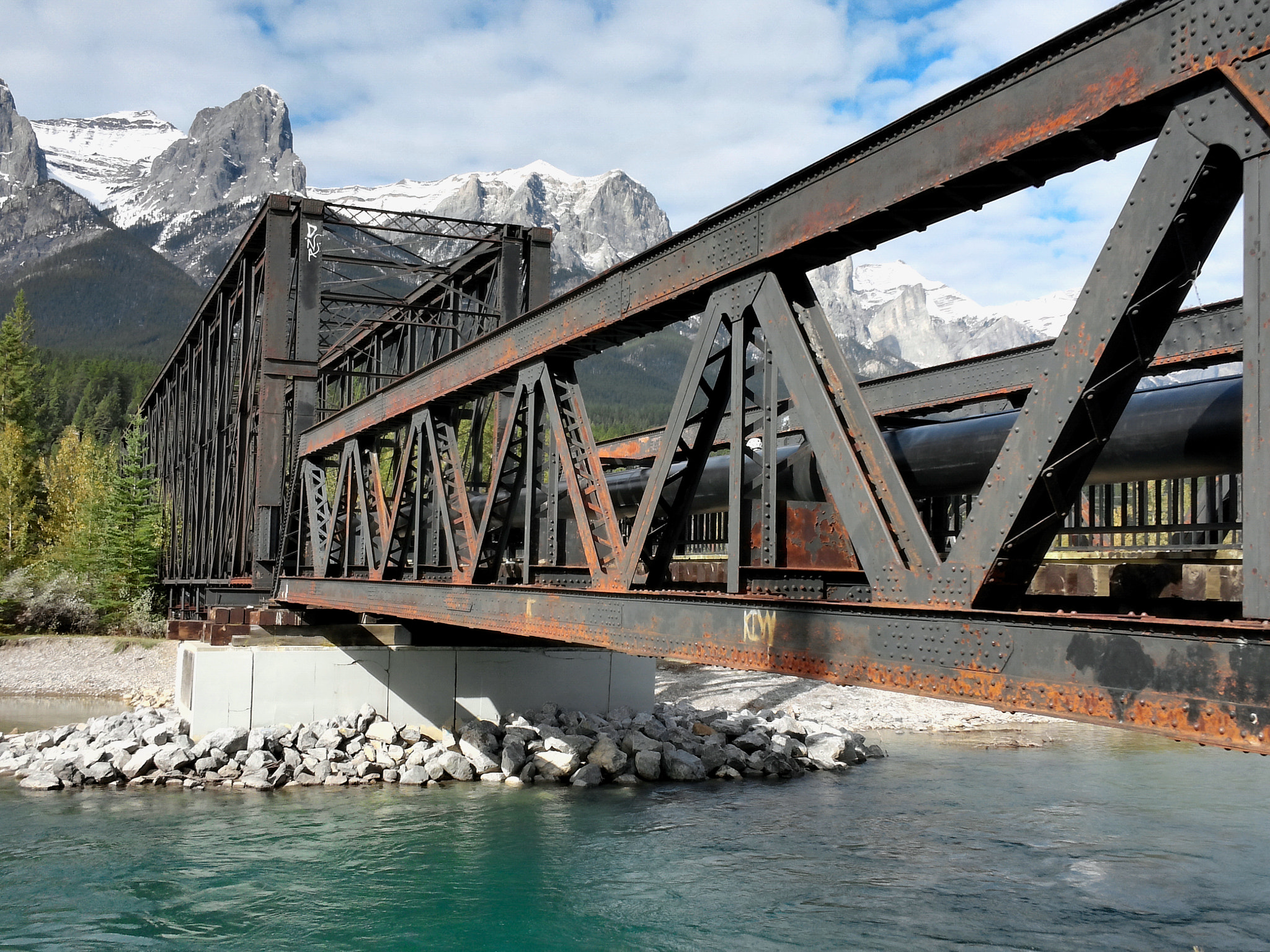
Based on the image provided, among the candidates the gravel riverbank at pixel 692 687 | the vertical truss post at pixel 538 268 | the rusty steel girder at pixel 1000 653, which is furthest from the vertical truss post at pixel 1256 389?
the gravel riverbank at pixel 692 687

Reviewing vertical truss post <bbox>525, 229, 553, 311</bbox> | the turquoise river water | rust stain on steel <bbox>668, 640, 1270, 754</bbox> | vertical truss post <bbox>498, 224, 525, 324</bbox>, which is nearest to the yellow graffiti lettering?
rust stain on steel <bbox>668, 640, 1270, 754</bbox>

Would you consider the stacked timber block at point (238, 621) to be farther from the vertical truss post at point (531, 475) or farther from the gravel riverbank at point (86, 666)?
the gravel riverbank at point (86, 666)

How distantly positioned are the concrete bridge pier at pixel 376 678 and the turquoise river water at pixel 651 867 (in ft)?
9.69

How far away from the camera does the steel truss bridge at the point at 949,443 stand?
16.3 ft

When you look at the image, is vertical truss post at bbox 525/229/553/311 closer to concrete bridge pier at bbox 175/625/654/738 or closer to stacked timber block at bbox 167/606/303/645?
concrete bridge pier at bbox 175/625/654/738

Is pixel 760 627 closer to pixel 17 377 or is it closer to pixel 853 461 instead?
pixel 853 461

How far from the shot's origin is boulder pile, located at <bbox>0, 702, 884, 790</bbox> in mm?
21031

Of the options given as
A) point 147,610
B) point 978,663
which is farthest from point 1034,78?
point 147,610

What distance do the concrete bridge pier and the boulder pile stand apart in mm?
371

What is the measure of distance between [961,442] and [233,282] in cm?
2871

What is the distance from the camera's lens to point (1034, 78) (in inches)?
237

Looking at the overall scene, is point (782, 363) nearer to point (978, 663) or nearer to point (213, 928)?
point (978, 663)

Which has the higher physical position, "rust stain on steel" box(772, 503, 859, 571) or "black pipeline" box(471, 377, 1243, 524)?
"black pipeline" box(471, 377, 1243, 524)

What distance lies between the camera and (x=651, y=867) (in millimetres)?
15844
